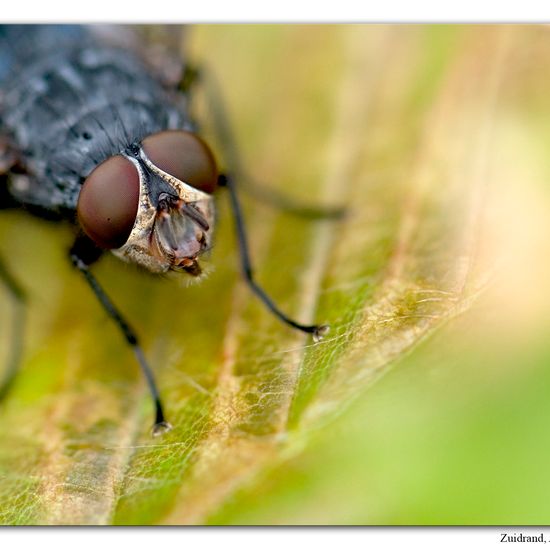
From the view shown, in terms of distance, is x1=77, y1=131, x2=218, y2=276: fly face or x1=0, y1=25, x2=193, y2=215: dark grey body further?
x1=0, y1=25, x2=193, y2=215: dark grey body

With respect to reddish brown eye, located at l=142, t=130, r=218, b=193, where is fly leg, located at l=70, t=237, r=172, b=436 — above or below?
below

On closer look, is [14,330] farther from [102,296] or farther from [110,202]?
[110,202]

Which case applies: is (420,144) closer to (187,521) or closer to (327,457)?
(327,457)

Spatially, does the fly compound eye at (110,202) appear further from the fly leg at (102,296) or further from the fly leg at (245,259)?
the fly leg at (245,259)

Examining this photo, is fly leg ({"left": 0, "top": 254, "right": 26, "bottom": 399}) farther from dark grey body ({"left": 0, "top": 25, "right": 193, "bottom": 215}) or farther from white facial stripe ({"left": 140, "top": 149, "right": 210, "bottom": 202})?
white facial stripe ({"left": 140, "top": 149, "right": 210, "bottom": 202})

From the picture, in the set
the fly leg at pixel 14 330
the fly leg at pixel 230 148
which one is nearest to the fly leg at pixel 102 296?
the fly leg at pixel 14 330

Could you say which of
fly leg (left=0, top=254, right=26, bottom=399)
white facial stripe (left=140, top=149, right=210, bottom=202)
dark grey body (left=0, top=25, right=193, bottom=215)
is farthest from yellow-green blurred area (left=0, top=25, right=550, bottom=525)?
white facial stripe (left=140, top=149, right=210, bottom=202)
